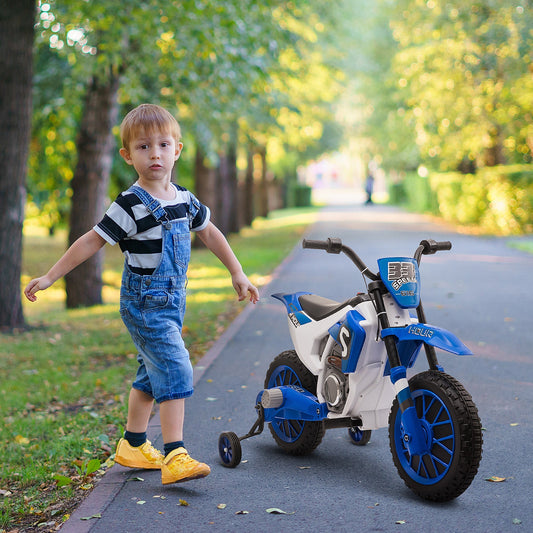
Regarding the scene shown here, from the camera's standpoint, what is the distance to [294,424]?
4.71 m

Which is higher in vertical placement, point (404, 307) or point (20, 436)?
point (404, 307)

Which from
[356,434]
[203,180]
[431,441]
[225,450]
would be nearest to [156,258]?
[225,450]

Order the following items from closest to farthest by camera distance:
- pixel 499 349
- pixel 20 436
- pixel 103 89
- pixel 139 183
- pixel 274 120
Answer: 1. pixel 139 183
2. pixel 20 436
3. pixel 499 349
4. pixel 103 89
5. pixel 274 120

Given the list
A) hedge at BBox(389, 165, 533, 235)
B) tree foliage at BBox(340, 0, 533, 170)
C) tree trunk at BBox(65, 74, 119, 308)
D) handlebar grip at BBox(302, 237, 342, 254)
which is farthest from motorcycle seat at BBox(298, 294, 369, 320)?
hedge at BBox(389, 165, 533, 235)

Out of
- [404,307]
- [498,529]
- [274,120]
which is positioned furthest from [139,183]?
[274,120]

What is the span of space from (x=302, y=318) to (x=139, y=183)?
3.79ft

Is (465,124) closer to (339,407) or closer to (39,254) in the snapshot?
(39,254)

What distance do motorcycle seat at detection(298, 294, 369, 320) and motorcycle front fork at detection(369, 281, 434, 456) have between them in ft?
0.70

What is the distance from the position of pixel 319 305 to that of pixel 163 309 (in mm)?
875

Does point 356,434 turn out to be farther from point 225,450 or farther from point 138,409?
point 138,409

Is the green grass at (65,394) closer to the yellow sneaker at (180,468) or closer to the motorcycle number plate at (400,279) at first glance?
the yellow sneaker at (180,468)

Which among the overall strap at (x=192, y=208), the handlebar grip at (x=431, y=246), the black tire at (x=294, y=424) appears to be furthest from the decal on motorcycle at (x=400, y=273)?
the overall strap at (x=192, y=208)

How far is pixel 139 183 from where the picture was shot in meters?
4.16

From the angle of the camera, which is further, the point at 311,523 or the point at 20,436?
the point at 20,436
